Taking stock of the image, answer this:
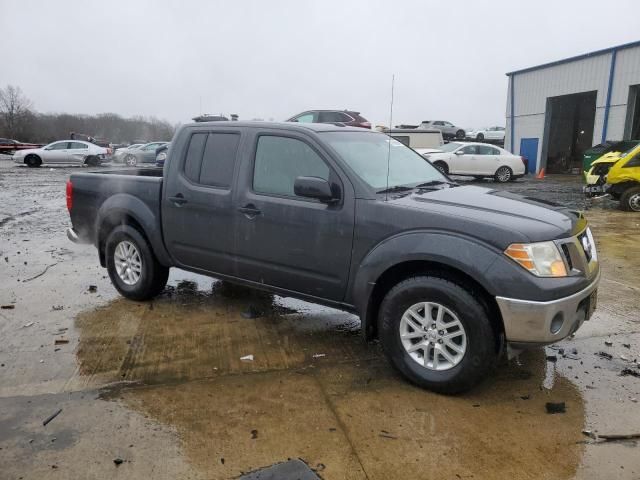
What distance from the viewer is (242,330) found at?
183 inches

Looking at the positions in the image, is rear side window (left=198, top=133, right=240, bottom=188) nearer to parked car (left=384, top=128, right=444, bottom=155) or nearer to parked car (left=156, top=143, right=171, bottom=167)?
parked car (left=156, top=143, right=171, bottom=167)

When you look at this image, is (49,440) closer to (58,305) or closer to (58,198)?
(58,305)

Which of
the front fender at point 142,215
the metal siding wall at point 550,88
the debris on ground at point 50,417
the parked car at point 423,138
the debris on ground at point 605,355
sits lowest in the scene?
the debris on ground at point 50,417

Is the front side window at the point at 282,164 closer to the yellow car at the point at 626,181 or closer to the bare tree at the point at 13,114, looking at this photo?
the yellow car at the point at 626,181

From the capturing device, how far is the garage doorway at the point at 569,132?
2806cm

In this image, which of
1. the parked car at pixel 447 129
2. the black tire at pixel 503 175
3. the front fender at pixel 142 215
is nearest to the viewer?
the front fender at pixel 142 215

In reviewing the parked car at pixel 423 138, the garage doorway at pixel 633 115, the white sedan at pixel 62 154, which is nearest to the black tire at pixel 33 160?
the white sedan at pixel 62 154

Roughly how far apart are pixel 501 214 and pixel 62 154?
28184 mm

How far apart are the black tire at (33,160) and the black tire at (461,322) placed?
92.5 feet

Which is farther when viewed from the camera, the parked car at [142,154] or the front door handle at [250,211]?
the parked car at [142,154]

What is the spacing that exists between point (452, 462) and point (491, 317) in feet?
3.13

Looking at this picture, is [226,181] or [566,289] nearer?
[566,289]

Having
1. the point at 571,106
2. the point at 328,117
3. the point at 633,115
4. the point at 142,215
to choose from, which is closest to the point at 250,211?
the point at 142,215

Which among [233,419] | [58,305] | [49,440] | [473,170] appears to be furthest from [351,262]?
[473,170]
